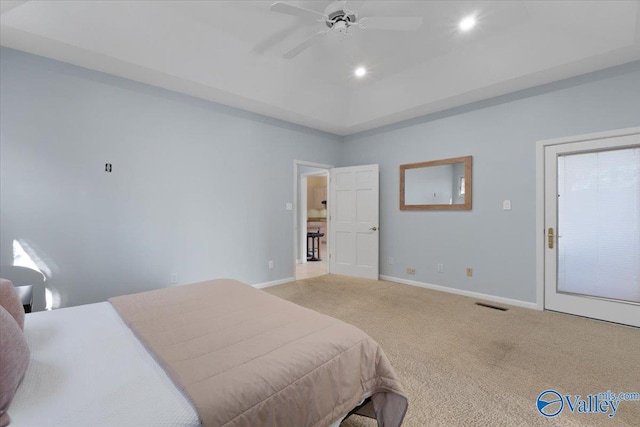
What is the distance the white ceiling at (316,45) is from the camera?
8.04 feet

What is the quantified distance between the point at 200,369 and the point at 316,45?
3.28 meters

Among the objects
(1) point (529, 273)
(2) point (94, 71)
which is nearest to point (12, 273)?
(2) point (94, 71)

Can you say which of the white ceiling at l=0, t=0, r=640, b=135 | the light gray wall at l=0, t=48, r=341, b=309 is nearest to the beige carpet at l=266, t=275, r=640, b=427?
the light gray wall at l=0, t=48, r=341, b=309

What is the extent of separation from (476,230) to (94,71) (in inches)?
194

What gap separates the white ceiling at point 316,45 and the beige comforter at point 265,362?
2449 mm

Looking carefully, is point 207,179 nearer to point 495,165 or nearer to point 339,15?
point 339,15

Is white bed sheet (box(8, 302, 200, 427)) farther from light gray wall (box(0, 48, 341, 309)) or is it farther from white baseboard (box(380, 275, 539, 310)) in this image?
white baseboard (box(380, 275, 539, 310))

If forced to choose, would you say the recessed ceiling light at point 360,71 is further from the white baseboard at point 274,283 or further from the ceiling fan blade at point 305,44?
the white baseboard at point 274,283

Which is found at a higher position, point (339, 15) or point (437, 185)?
point (339, 15)

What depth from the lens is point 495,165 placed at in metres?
3.69

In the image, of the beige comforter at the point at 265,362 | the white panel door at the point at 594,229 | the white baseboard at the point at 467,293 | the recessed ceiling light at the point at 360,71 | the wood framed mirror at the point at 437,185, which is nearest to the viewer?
the beige comforter at the point at 265,362

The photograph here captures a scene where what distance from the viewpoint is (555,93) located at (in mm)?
3244

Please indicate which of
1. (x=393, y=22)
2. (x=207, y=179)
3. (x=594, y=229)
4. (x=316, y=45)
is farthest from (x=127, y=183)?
(x=594, y=229)

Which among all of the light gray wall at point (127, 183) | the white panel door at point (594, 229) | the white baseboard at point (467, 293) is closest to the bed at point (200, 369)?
the light gray wall at point (127, 183)
